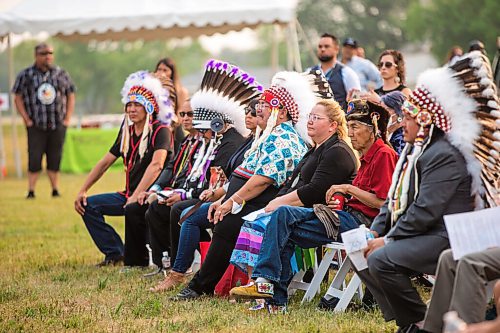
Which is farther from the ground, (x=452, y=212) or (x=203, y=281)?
(x=452, y=212)

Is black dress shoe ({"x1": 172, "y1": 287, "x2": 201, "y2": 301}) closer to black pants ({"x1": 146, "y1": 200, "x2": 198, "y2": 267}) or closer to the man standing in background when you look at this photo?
black pants ({"x1": 146, "y1": 200, "x2": 198, "y2": 267})

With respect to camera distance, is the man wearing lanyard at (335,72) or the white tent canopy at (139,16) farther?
the white tent canopy at (139,16)

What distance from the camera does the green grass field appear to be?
17.0 ft

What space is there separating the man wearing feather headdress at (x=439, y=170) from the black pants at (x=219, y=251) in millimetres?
1746

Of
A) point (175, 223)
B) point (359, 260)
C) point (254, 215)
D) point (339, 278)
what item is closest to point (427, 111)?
point (359, 260)

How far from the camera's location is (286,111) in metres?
6.21

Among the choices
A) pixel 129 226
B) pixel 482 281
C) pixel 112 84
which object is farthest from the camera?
pixel 112 84

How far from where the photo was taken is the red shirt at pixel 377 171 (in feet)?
18.0

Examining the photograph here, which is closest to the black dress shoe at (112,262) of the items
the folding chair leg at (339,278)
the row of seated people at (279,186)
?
the row of seated people at (279,186)

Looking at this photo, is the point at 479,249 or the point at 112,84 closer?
the point at 479,249

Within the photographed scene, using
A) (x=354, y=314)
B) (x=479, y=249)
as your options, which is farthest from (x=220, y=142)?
(x=479, y=249)

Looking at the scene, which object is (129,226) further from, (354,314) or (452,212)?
(452,212)

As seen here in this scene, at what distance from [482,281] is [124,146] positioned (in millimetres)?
4554

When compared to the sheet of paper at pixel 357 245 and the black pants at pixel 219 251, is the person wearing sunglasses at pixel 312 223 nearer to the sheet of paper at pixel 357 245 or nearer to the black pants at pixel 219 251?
the black pants at pixel 219 251
